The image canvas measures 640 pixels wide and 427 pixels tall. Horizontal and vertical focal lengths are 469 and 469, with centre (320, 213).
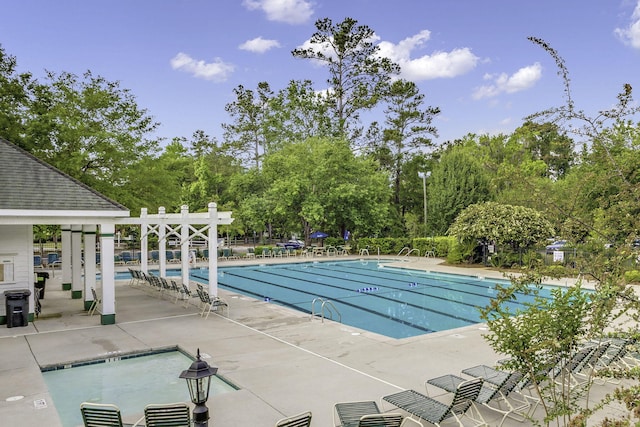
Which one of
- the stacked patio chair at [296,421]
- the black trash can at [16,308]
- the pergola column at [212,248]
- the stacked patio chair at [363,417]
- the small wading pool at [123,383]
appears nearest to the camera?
the stacked patio chair at [296,421]

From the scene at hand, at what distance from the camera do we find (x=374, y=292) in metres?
19.4

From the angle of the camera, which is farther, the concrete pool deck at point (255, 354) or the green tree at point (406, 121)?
the green tree at point (406, 121)

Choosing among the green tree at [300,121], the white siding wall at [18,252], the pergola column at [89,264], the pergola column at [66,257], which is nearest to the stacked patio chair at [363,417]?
the white siding wall at [18,252]

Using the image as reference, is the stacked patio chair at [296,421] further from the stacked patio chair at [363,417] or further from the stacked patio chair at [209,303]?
the stacked patio chair at [209,303]

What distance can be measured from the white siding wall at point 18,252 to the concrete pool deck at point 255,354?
4.01 feet

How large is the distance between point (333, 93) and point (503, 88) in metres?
16.3

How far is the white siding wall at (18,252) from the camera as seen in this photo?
41.6ft

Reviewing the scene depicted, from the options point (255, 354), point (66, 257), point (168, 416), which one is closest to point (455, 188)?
point (66, 257)

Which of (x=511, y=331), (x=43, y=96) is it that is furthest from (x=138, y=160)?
(x=511, y=331)

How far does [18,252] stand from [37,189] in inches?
75.8

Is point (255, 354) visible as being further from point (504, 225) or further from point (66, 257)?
point (504, 225)

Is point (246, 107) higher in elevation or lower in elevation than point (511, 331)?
higher

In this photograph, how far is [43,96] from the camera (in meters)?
20.8

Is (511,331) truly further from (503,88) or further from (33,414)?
(503,88)
